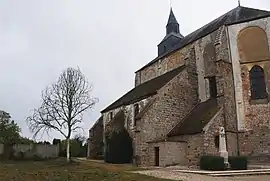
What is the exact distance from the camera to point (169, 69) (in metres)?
31.2

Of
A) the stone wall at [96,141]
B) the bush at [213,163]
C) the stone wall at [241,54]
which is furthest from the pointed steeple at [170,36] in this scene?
the bush at [213,163]

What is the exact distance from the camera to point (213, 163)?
17.4 metres

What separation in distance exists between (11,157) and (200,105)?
18024mm

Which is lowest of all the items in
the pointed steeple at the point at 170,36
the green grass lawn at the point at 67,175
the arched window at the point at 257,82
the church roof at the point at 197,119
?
the green grass lawn at the point at 67,175

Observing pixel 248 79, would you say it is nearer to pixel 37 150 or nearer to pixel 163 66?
pixel 163 66

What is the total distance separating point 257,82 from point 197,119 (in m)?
5.38

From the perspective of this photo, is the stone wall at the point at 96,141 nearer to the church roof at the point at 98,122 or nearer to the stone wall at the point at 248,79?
the church roof at the point at 98,122

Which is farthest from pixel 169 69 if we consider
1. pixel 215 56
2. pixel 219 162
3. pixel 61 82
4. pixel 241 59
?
pixel 219 162

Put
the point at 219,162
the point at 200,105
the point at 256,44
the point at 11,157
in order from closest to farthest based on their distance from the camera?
1. the point at 219,162
2. the point at 256,44
3. the point at 200,105
4. the point at 11,157

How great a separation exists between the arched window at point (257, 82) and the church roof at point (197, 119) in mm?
2910

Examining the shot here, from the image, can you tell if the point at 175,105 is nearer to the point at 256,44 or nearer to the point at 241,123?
the point at 241,123

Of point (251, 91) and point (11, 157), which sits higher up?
point (251, 91)

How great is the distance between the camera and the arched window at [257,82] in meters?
22.6

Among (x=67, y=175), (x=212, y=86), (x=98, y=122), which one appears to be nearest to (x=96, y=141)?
(x=98, y=122)
